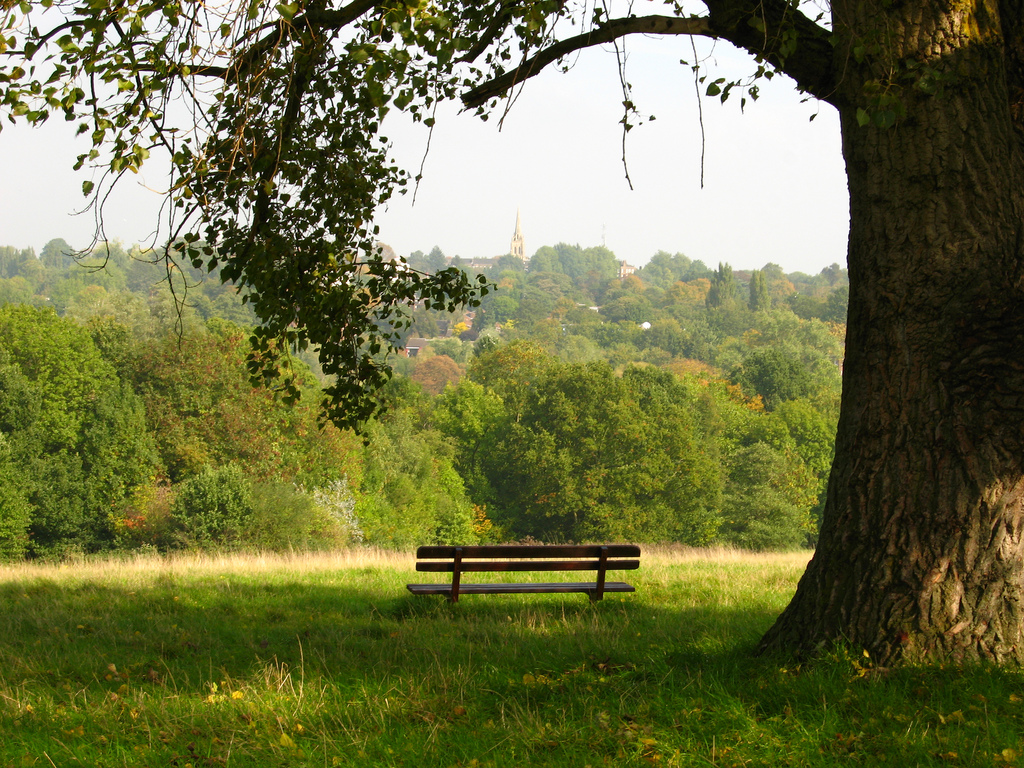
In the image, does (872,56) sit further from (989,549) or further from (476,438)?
(476,438)

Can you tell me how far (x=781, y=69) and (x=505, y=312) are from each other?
13761cm

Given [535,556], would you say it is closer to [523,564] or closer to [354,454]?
[523,564]

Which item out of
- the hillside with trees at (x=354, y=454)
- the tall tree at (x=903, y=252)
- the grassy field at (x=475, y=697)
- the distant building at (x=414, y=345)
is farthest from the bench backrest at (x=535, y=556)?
the distant building at (x=414, y=345)

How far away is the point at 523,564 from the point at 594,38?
4090 millimetres

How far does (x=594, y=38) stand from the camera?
5.30 m

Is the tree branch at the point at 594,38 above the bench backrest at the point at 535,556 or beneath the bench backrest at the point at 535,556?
above

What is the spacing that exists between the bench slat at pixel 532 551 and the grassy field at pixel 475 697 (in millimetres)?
679

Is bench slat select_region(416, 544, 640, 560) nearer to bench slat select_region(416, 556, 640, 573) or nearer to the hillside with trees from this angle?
bench slat select_region(416, 556, 640, 573)

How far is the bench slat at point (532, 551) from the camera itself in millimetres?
7262

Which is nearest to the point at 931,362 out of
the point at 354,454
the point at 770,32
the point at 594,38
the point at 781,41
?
the point at 781,41

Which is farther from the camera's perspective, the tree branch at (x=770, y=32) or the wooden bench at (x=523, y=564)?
the wooden bench at (x=523, y=564)

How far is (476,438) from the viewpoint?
164 ft

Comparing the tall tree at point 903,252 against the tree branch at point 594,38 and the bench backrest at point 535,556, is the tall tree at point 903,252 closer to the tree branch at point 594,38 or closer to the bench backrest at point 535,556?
the tree branch at point 594,38

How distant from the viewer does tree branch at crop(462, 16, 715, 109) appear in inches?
200
